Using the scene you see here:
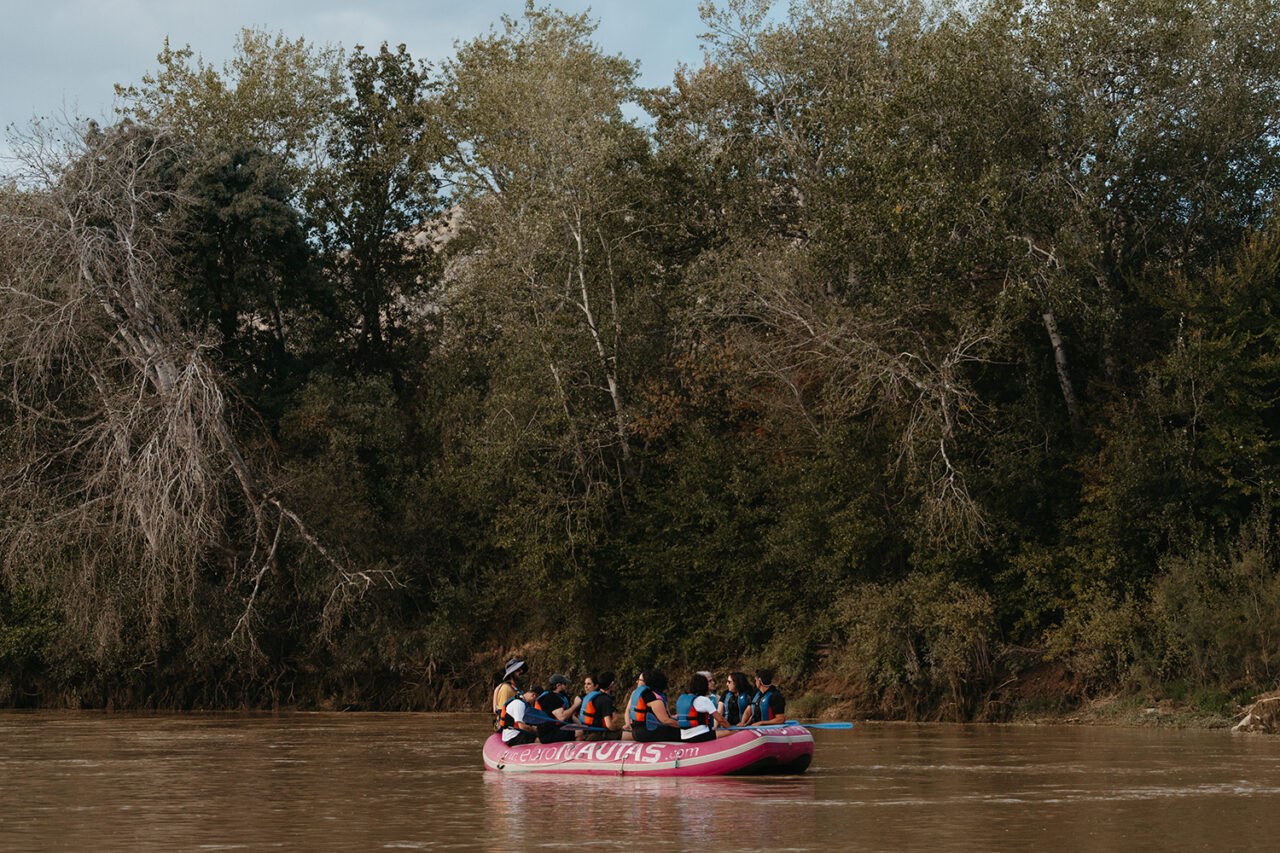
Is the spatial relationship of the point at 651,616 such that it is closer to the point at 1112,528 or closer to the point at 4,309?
the point at 1112,528

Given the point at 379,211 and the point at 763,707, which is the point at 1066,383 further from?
the point at 379,211

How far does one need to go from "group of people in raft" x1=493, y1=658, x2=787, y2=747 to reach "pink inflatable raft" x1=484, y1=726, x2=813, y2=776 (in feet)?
1.41

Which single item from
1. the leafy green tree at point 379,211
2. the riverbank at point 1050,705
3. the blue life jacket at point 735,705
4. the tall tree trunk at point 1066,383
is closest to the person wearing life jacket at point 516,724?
the blue life jacket at point 735,705

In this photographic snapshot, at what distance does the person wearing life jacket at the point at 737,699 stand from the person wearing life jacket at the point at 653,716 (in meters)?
1.40

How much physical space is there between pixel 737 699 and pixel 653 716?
6.68 ft

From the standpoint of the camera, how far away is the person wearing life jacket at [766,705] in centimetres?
1791

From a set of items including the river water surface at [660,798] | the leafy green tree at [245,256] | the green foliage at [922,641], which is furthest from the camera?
the leafy green tree at [245,256]

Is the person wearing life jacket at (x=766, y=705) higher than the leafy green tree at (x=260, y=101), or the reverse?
the leafy green tree at (x=260, y=101)

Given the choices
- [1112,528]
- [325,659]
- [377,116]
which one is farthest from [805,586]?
[377,116]

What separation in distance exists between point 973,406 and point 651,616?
897 cm

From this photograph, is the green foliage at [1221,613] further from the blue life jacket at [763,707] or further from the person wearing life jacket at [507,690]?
the person wearing life jacket at [507,690]

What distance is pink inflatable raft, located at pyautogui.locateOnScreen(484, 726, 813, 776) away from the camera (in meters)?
16.2

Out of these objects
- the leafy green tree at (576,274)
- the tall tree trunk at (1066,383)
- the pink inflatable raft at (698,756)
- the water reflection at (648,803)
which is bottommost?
the water reflection at (648,803)

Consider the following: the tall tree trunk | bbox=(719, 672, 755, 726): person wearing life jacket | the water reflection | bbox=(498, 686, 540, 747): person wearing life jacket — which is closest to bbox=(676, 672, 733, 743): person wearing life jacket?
the water reflection
